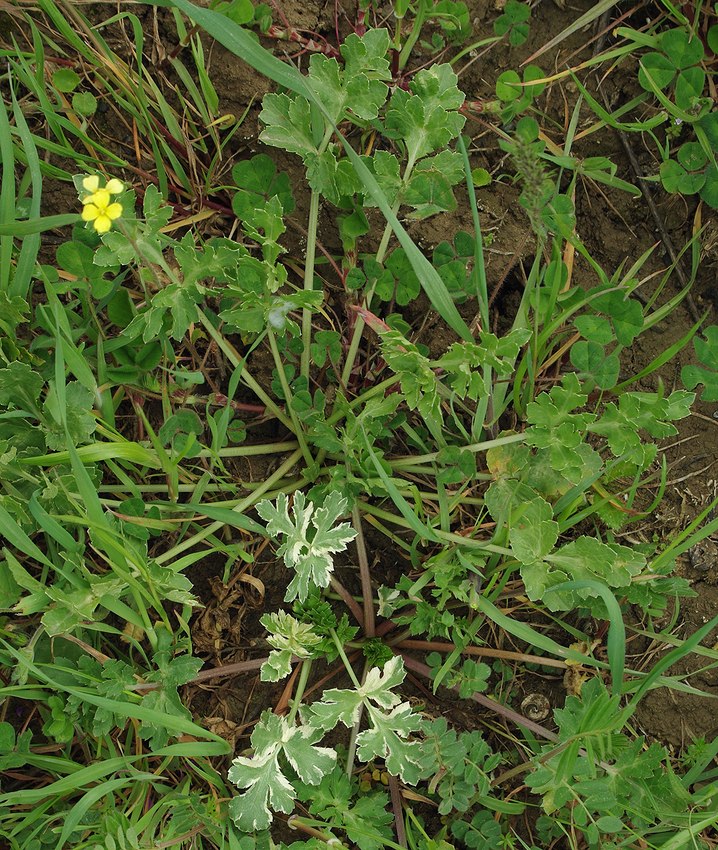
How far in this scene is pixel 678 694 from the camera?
3010mm

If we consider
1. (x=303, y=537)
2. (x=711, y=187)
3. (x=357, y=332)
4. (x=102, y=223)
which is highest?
(x=711, y=187)

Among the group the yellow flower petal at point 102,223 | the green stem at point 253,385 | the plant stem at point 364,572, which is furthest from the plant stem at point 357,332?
the yellow flower petal at point 102,223

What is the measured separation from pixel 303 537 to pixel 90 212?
1.12 metres

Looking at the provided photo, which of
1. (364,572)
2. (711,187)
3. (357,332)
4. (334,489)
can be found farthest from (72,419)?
(711,187)

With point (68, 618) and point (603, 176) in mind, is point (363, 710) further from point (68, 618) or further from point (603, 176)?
point (603, 176)

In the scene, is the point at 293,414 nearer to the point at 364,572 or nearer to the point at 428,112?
→ the point at 364,572

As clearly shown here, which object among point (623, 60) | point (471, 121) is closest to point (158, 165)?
→ point (471, 121)

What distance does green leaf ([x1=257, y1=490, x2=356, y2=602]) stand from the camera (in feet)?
7.83

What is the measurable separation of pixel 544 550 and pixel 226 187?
168 centimetres

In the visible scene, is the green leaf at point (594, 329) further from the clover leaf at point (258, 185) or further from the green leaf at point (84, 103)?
the green leaf at point (84, 103)

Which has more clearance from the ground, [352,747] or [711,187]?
[711,187]

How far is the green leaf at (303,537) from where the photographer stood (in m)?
2.39

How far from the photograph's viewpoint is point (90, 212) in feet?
6.83

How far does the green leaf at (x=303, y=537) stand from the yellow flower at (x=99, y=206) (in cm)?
93
